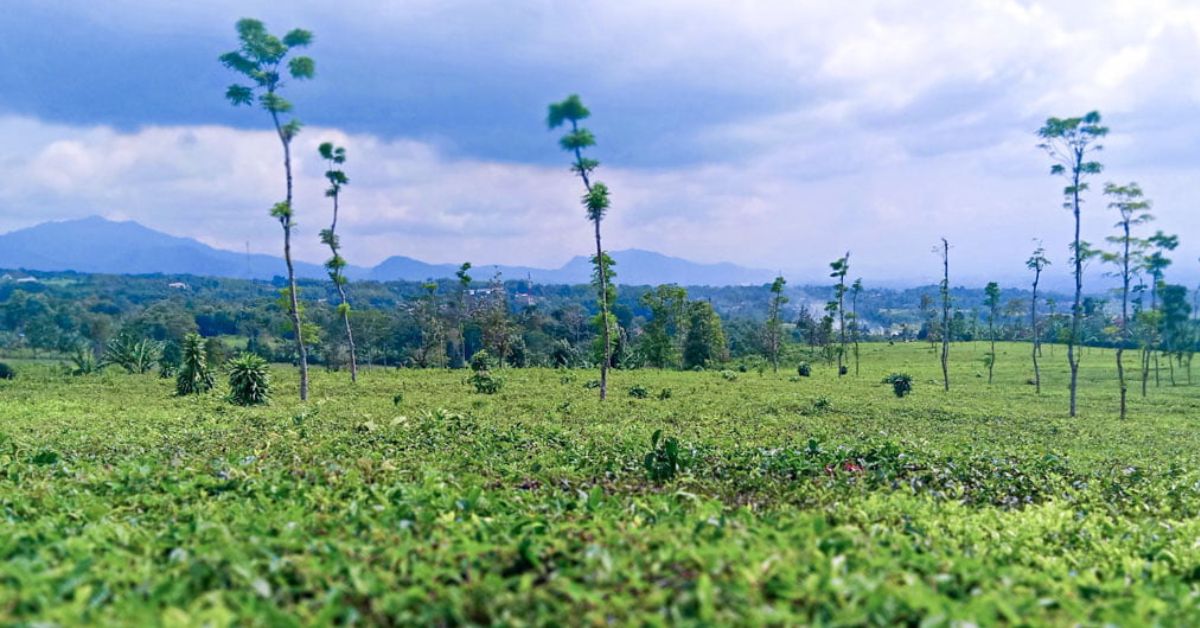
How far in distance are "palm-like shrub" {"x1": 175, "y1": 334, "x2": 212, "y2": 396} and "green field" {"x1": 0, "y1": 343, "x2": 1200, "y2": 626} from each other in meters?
12.2

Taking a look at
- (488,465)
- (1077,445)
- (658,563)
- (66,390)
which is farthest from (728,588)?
(66,390)

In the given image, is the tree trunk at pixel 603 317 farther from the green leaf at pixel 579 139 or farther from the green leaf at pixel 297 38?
the green leaf at pixel 297 38

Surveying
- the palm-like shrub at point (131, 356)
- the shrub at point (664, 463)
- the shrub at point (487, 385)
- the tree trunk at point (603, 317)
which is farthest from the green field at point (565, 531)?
the palm-like shrub at point (131, 356)

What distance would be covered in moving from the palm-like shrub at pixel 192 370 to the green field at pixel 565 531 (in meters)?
12.2

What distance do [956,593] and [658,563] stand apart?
174cm

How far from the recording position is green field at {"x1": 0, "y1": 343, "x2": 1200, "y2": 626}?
3.10 metres

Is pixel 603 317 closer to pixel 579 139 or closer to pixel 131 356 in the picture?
pixel 579 139

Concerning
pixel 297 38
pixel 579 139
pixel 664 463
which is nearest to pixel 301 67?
pixel 297 38

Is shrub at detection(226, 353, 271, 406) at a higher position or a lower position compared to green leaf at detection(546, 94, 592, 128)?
lower

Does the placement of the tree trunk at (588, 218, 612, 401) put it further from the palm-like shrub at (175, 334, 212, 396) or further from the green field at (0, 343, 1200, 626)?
the palm-like shrub at (175, 334, 212, 396)

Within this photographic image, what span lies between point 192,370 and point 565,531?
2491 centimetres

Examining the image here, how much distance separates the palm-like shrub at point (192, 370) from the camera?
78.4 ft

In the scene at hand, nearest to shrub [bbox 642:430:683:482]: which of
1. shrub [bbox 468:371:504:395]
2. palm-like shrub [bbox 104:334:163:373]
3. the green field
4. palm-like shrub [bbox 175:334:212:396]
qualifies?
the green field

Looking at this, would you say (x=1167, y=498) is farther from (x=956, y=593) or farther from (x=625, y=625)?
(x=625, y=625)
